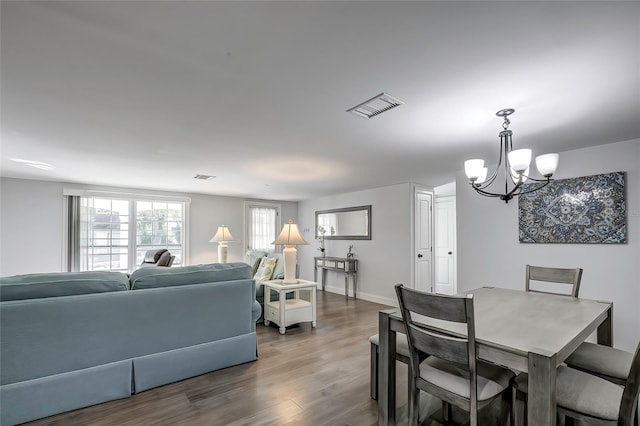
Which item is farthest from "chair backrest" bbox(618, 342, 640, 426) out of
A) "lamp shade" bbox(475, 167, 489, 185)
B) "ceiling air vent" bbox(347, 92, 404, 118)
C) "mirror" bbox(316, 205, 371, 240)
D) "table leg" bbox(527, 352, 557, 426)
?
"mirror" bbox(316, 205, 371, 240)

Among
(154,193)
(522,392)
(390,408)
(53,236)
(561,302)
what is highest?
(154,193)

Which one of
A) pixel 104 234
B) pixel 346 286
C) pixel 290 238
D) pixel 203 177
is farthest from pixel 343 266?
pixel 104 234

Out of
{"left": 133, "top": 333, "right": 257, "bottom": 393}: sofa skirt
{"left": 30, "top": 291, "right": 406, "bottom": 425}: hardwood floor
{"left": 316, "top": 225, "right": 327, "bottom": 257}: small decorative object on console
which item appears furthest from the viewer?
{"left": 316, "top": 225, "right": 327, "bottom": 257}: small decorative object on console

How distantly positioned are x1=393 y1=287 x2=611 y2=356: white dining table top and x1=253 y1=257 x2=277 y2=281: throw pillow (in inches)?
118

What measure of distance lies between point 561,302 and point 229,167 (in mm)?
3883

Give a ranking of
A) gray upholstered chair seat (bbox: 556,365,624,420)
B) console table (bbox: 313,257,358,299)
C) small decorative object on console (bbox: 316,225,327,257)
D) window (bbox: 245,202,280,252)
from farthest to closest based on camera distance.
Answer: window (bbox: 245,202,280,252)
small decorative object on console (bbox: 316,225,327,257)
console table (bbox: 313,257,358,299)
gray upholstered chair seat (bbox: 556,365,624,420)

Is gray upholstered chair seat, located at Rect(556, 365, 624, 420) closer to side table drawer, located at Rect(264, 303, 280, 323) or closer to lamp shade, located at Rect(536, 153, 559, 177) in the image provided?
lamp shade, located at Rect(536, 153, 559, 177)

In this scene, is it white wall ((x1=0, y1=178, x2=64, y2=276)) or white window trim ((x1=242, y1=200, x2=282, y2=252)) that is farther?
white window trim ((x1=242, y1=200, x2=282, y2=252))

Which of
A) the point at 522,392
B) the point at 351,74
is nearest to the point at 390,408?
the point at 522,392

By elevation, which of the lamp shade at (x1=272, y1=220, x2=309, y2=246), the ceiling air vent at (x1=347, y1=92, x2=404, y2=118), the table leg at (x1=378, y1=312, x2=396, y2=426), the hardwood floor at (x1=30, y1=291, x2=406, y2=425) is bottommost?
the hardwood floor at (x1=30, y1=291, x2=406, y2=425)

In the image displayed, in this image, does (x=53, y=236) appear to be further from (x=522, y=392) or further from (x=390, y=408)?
(x=522, y=392)

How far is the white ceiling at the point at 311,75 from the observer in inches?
52.5

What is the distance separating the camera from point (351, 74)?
180 centimetres

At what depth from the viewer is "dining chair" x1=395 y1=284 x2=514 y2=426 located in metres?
1.44
